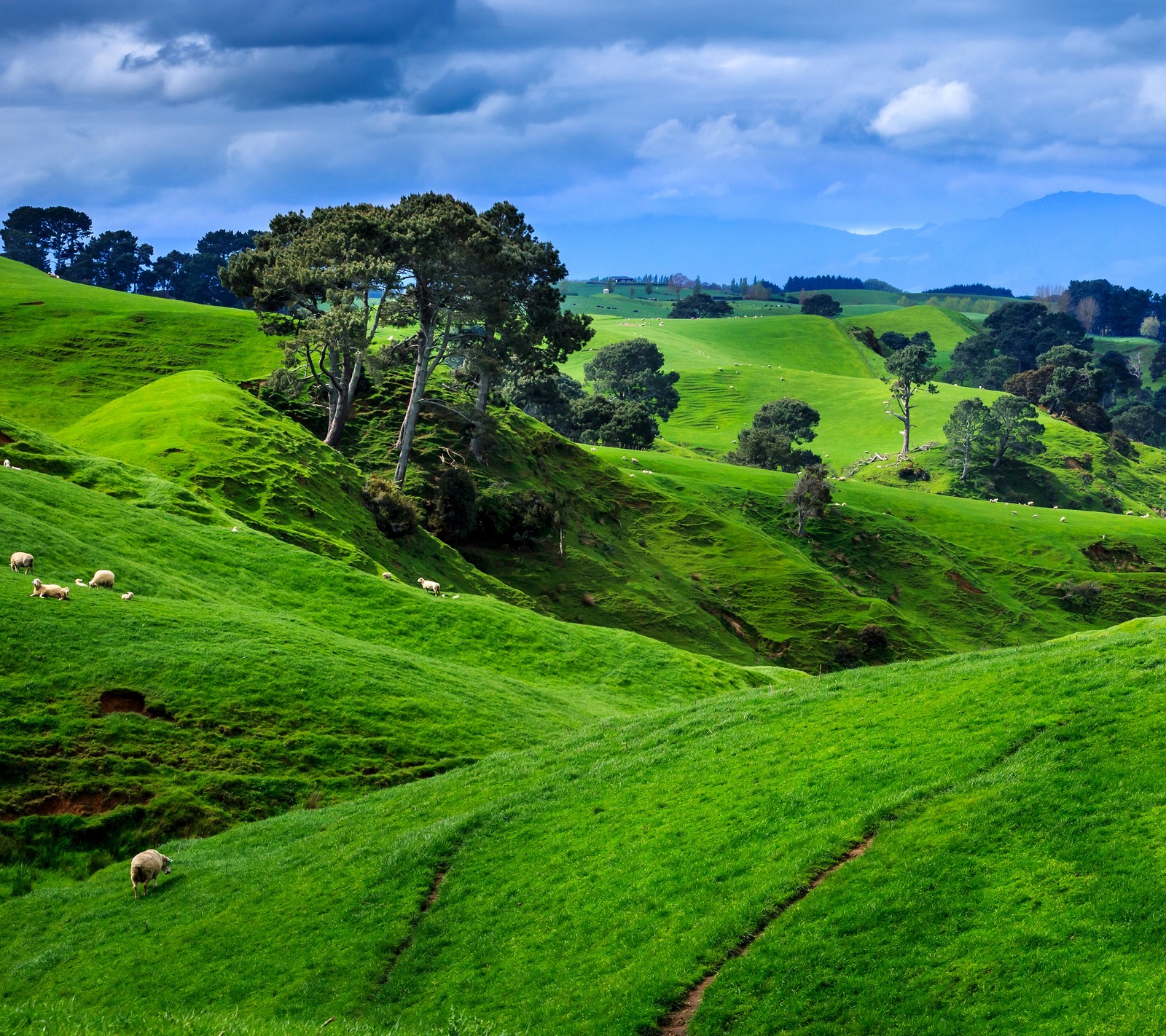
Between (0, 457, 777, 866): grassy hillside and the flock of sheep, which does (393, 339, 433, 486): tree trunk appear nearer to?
(0, 457, 777, 866): grassy hillside

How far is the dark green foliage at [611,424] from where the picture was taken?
136875mm

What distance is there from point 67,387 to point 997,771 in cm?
7956

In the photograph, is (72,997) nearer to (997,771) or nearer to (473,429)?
(997,771)

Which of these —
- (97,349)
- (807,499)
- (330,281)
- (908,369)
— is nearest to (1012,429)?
(908,369)

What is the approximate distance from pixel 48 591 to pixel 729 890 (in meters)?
23.3

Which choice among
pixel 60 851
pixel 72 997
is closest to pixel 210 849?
pixel 60 851

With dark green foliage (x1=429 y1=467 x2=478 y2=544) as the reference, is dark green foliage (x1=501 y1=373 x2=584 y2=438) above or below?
above

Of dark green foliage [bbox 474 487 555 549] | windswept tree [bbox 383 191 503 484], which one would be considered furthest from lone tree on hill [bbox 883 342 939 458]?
windswept tree [bbox 383 191 503 484]

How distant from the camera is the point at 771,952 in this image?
1712cm

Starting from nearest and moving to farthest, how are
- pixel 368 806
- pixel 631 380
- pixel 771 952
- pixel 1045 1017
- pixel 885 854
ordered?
pixel 1045 1017 < pixel 771 952 < pixel 885 854 < pixel 368 806 < pixel 631 380

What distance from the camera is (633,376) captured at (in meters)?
191

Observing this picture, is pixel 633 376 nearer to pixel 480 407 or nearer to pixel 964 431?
pixel 964 431

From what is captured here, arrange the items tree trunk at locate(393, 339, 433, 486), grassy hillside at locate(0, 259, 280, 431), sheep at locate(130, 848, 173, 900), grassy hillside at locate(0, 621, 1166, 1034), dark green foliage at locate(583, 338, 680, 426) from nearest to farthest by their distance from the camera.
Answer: grassy hillside at locate(0, 621, 1166, 1034)
sheep at locate(130, 848, 173, 900)
tree trunk at locate(393, 339, 433, 486)
grassy hillside at locate(0, 259, 280, 431)
dark green foliage at locate(583, 338, 680, 426)

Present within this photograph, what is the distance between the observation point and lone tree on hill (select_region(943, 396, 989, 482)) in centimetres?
15738
